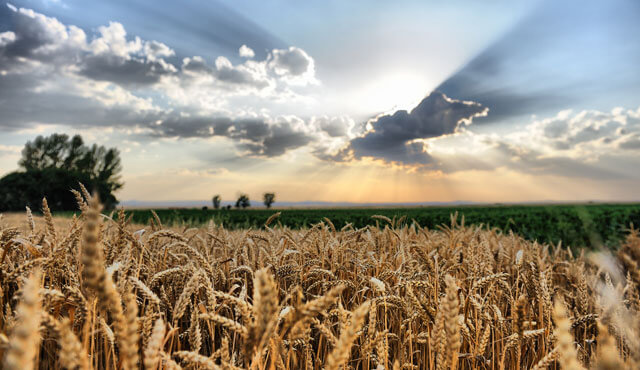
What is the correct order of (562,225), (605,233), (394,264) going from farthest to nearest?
(605,233) → (562,225) → (394,264)

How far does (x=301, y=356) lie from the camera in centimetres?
224

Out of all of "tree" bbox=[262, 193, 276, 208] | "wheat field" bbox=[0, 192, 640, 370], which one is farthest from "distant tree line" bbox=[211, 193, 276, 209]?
"wheat field" bbox=[0, 192, 640, 370]

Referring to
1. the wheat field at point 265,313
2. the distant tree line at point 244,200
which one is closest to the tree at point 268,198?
the distant tree line at point 244,200

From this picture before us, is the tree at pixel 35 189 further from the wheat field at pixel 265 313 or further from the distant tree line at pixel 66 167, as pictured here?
the wheat field at pixel 265 313

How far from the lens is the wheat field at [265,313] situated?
0.82m

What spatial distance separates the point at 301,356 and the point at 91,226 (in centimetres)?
190

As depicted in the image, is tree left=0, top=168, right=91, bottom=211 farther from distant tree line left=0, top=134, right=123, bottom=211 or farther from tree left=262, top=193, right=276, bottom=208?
tree left=262, top=193, right=276, bottom=208

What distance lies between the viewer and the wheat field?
0.82m

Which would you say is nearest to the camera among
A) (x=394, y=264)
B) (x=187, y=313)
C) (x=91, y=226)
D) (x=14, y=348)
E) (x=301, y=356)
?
(x=14, y=348)

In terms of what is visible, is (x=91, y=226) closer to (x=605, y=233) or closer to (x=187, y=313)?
(x=187, y=313)

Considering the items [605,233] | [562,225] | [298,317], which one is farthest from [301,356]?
[605,233]

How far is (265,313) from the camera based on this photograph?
83 centimetres

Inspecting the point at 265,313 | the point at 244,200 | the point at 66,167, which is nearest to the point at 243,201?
the point at 244,200

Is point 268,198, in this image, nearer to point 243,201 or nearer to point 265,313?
point 243,201
